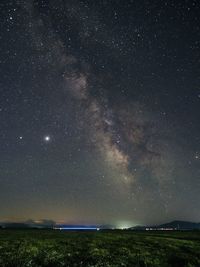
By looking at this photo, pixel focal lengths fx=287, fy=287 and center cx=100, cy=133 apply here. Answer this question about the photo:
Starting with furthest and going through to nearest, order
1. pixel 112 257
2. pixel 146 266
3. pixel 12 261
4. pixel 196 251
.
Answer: pixel 196 251, pixel 112 257, pixel 146 266, pixel 12 261

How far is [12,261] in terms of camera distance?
27984 millimetres

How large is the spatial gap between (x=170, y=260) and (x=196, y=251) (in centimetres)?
795

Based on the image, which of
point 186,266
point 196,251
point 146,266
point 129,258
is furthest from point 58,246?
point 196,251

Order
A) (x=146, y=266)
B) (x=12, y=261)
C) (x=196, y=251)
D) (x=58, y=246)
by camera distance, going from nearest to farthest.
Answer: (x=12, y=261) → (x=146, y=266) → (x=58, y=246) → (x=196, y=251)

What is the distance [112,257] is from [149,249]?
27.1 ft

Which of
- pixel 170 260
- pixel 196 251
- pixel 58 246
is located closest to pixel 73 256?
pixel 58 246

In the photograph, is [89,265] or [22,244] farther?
[22,244]

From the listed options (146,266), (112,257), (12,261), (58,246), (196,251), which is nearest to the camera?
(12,261)

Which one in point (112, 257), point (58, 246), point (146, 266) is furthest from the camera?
point (58, 246)

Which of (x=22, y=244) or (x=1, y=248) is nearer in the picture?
(x=1, y=248)

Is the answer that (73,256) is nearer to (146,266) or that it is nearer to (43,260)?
(43,260)

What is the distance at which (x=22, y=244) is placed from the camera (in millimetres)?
36906

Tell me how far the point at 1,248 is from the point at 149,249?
63.1 feet

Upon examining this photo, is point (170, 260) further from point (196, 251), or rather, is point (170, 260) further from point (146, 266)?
point (196, 251)
